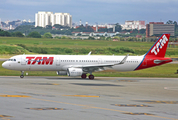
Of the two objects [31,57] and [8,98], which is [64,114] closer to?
[8,98]

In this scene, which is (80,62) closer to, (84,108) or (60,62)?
(60,62)

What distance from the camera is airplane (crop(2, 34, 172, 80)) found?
49.5 m

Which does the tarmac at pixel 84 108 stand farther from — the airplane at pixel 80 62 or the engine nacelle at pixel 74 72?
the airplane at pixel 80 62

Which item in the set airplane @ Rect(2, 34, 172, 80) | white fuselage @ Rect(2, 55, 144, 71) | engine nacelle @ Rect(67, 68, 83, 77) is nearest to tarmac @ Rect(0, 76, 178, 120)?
engine nacelle @ Rect(67, 68, 83, 77)

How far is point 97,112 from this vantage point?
21.0 meters

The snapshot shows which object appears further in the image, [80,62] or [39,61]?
[80,62]

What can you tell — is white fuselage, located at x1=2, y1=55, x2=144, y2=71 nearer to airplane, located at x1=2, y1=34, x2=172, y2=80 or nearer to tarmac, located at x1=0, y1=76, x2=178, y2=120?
airplane, located at x1=2, y1=34, x2=172, y2=80

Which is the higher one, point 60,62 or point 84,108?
point 60,62

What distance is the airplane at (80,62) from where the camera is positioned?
49500mm

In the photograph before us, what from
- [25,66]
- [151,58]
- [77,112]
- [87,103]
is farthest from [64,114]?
[151,58]

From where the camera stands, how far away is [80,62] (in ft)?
170

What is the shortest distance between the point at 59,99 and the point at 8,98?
3.94 metres

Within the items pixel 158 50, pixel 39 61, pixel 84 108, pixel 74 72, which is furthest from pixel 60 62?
pixel 84 108

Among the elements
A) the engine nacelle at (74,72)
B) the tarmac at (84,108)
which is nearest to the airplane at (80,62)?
the engine nacelle at (74,72)
